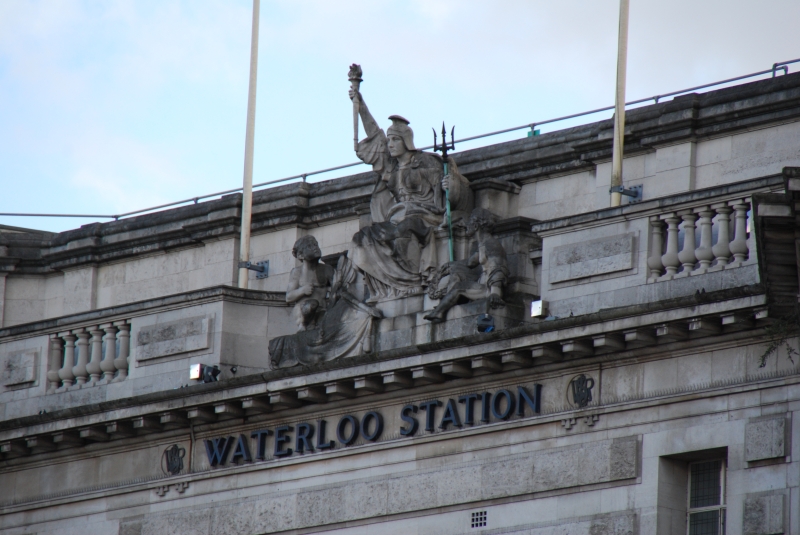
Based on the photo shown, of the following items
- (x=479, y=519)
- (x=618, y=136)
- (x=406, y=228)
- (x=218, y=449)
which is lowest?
(x=479, y=519)

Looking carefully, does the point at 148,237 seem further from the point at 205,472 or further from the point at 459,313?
the point at 459,313

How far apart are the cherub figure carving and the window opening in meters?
6.92

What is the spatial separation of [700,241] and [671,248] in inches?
17.6

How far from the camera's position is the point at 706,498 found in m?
30.2

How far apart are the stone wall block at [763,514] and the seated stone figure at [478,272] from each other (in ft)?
16.2

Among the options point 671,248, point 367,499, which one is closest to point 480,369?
point 367,499

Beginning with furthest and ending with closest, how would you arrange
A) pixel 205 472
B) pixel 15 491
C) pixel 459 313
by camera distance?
pixel 15 491 → pixel 205 472 → pixel 459 313

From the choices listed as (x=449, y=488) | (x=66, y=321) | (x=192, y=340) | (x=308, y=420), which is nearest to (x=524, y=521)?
(x=449, y=488)

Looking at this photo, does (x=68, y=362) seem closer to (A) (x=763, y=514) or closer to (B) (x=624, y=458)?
(B) (x=624, y=458)

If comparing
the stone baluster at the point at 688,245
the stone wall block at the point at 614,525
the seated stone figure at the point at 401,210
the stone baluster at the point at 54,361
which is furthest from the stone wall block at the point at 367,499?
the stone baluster at the point at 54,361

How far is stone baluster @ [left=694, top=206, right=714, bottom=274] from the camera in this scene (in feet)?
98.4

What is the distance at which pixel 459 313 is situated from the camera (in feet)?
107

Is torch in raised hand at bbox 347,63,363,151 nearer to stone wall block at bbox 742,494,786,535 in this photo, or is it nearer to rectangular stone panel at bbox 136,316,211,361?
rectangular stone panel at bbox 136,316,211,361

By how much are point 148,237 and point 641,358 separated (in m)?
11.1
